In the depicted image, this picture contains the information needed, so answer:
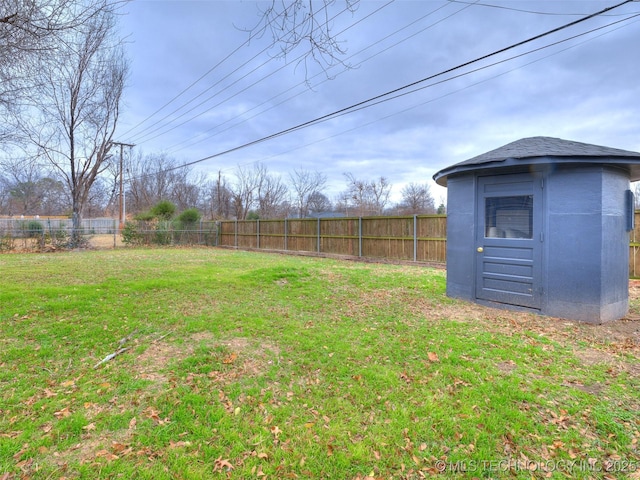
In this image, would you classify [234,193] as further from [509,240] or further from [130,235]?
[509,240]

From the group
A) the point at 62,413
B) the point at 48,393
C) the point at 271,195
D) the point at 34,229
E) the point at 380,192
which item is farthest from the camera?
the point at 271,195

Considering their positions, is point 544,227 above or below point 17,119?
below

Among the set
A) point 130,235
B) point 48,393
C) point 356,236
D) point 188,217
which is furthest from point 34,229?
point 48,393

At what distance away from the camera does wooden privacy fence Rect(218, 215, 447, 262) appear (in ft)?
33.9

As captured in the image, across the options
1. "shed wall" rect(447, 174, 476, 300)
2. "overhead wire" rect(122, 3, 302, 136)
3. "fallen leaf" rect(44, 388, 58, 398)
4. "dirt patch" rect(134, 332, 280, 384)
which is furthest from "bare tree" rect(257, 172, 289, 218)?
"fallen leaf" rect(44, 388, 58, 398)

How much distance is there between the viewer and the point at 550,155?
414 centimetres

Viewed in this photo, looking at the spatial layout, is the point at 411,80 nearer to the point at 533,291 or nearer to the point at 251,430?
the point at 533,291

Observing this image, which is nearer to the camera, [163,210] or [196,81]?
[196,81]

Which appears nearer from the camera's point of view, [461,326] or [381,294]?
[461,326]

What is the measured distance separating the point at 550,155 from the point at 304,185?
95.5ft

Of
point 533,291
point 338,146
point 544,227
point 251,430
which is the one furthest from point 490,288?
point 338,146

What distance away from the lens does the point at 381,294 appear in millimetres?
5746

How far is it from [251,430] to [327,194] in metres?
33.6

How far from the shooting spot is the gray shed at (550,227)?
4164 millimetres
